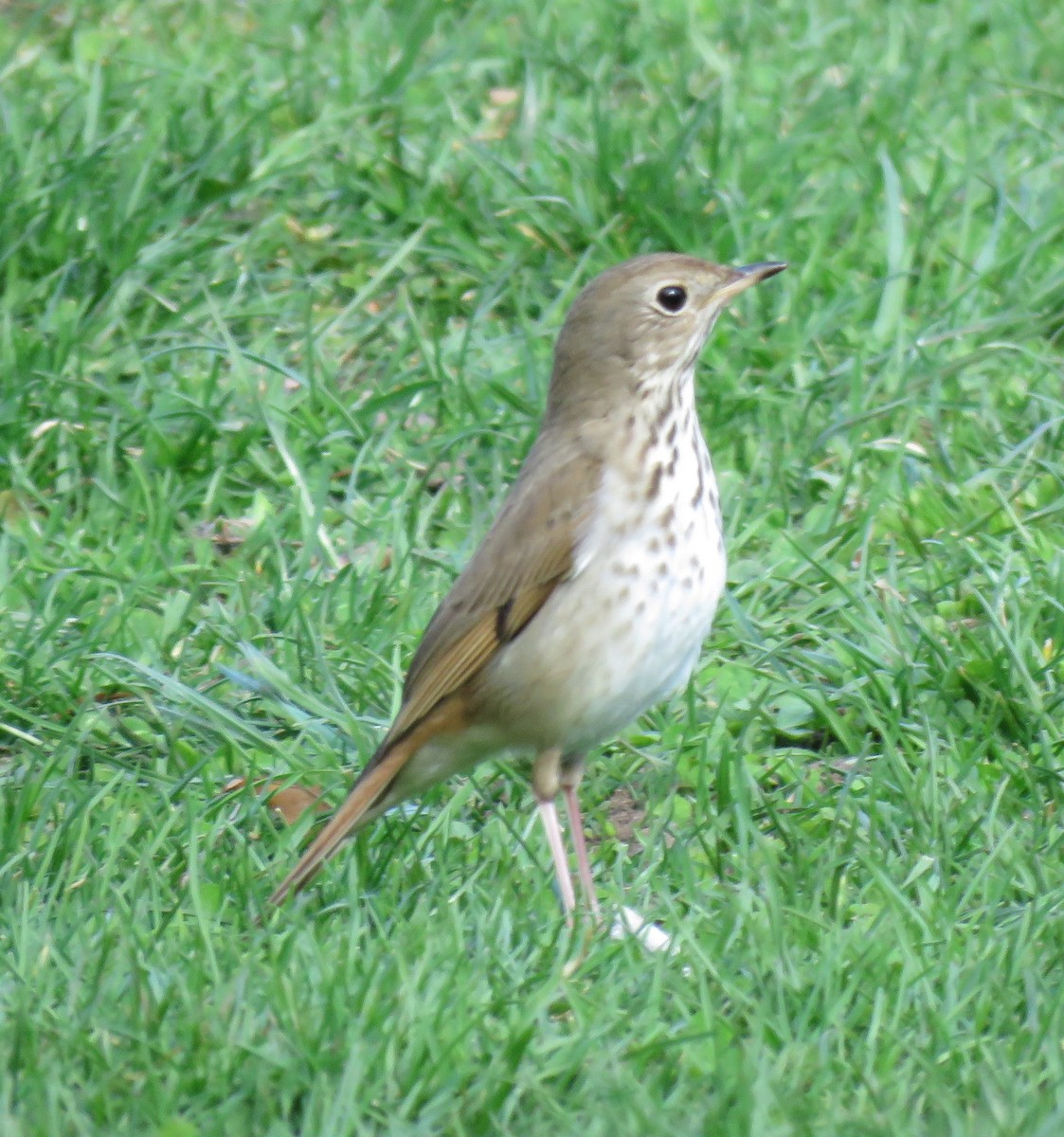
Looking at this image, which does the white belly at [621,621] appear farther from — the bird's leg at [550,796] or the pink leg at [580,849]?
the pink leg at [580,849]

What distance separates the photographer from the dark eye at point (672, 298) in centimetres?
468

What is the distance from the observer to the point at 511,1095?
3637 mm

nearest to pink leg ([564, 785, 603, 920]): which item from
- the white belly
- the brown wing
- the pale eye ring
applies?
the white belly

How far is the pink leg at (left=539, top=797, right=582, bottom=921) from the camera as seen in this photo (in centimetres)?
434

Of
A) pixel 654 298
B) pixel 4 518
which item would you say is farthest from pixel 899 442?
pixel 4 518

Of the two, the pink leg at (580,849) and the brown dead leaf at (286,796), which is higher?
the pink leg at (580,849)

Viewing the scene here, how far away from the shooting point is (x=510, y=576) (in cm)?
454

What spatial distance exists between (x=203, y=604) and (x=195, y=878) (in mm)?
1624

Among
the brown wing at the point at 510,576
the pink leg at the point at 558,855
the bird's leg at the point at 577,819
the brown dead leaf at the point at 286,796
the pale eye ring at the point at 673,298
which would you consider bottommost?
the brown dead leaf at the point at 286,796

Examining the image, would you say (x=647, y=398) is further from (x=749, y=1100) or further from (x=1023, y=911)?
(x=749, y=1100)

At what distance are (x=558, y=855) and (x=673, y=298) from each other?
1.21 m

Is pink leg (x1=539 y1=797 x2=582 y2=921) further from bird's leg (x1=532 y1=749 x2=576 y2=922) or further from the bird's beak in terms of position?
the bird's beak

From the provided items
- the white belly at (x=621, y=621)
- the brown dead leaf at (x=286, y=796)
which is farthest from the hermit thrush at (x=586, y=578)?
the brown dead leaf at (x=286, y=796)

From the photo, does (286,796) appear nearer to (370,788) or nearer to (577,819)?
(370,788)
